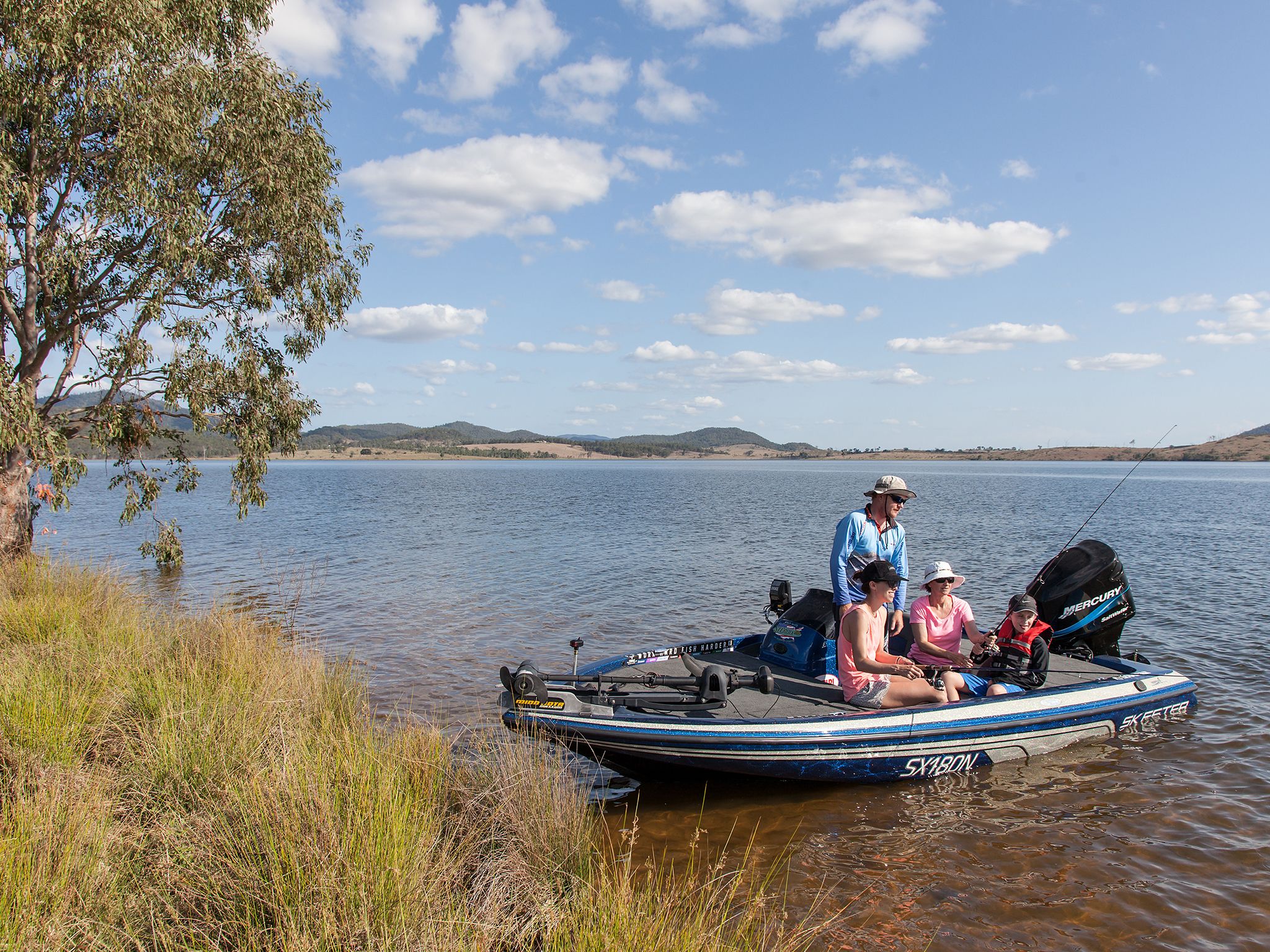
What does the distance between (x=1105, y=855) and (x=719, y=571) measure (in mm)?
14369

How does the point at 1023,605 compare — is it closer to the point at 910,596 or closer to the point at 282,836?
the point at 282,836

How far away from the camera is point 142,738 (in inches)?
209

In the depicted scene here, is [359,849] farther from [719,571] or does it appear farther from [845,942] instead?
[719,571]

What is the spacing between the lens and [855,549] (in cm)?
752

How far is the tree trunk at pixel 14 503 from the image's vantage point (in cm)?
1237

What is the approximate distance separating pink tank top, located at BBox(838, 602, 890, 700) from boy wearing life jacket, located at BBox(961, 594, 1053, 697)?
1276mm

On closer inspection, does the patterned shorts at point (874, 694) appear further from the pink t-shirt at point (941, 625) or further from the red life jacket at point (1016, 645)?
the red life jacket at point (1016, 645)

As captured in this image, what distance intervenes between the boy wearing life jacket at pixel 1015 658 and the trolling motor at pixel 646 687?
2.30 metres

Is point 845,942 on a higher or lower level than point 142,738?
lower

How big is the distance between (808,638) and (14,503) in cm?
1298

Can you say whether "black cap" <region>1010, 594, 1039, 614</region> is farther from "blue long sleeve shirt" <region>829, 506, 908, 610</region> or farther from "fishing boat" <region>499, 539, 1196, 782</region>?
"blue long sleeve shirt" <region>829, 506, 908, 610</region>

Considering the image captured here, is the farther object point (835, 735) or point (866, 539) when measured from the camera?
point (866, 539)

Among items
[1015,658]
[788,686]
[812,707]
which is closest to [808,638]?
[788,686]

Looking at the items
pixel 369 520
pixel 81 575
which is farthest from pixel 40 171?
pixel 369 520
